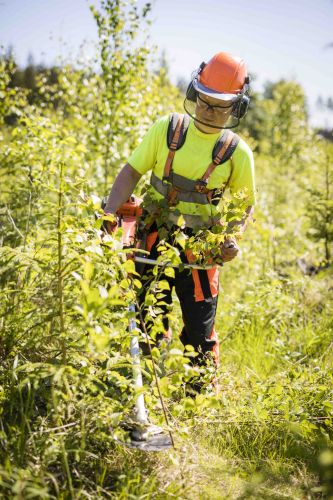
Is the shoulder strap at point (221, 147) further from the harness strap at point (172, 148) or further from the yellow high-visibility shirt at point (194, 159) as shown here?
the harness strap at point (172, 148)

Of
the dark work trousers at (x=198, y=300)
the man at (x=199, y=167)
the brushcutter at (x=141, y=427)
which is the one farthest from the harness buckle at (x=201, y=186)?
the brushcutter at (x=141, y=427)

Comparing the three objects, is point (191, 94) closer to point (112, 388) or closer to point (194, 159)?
point (194, 159)

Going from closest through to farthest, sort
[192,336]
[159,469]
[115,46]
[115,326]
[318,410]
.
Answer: [159,469], [115,326], [318,410], [192,336], [115,46]

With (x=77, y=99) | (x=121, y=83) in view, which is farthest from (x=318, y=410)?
(x=77, y=99)

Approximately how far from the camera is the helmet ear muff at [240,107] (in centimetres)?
246

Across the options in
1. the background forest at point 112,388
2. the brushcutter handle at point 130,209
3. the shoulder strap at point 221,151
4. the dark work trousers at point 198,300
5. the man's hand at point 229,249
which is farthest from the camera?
the brushcutter handle at point 130,209

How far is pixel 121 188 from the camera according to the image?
2576mm

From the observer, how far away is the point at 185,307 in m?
2.62

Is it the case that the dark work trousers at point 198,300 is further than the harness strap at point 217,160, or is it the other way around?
the dark work trousers at point 198,300

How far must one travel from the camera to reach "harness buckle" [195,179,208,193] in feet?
8.13

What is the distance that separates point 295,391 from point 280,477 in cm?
47

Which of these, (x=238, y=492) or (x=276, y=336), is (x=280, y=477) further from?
(x=276, y=336)

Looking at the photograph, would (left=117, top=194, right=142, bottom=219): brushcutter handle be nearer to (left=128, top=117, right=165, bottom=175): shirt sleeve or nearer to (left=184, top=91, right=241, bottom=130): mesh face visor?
(left=128, top=117, right=165, bottom=175): shirt sleeve

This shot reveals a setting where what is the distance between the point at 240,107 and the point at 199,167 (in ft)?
1.47
